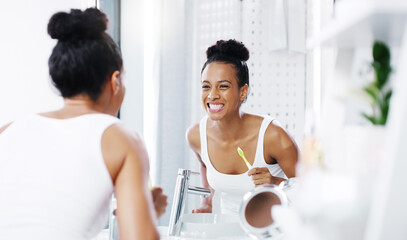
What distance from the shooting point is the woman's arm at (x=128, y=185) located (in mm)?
797

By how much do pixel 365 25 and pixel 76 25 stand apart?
0.60m

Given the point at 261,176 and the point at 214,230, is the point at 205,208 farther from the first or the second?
the point at 214,230

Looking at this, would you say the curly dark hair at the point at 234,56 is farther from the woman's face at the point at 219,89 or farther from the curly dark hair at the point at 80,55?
the curly dark hair at the point at 80,55

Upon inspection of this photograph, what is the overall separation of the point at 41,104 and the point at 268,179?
94 centimetres

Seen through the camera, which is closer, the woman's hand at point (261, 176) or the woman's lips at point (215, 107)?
the woman's hand at point (261, 176)

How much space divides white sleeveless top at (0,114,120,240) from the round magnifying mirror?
26 cm

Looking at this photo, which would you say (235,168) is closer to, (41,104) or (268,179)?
(268,179)

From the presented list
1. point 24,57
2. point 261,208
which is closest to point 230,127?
point 24,57

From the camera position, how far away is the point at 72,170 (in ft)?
2.62

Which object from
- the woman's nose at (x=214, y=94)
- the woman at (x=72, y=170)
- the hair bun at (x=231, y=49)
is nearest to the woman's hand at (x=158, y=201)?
the woman at (x=72, y=170)

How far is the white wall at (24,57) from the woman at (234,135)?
2.03 ft

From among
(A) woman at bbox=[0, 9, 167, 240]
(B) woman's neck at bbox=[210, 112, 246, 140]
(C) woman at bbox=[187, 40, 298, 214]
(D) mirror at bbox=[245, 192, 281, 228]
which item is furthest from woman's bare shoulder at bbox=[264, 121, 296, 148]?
(A) woman at bbox=[0, 9, 167, 240]

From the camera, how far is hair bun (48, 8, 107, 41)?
34.2 inches

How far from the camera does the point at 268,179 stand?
1.34 m
